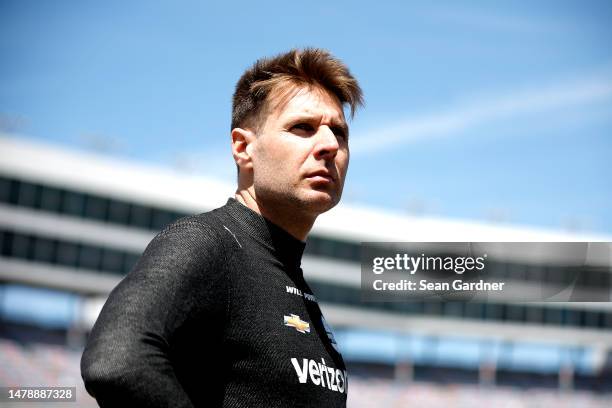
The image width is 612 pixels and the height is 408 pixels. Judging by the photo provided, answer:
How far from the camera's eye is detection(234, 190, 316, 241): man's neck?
2.38m

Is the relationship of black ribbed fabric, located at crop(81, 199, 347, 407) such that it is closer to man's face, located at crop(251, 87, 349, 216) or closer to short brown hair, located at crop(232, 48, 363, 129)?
man's face, located at crop(251, 87, 349, 216)

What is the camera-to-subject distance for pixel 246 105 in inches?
96.7

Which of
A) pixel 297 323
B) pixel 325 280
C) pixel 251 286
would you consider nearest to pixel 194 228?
pixel 251 286

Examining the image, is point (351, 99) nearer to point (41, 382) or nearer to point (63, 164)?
point (41, 382)

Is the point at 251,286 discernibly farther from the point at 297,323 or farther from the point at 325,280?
the point at 325,280

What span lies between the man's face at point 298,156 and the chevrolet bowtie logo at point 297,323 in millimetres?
350

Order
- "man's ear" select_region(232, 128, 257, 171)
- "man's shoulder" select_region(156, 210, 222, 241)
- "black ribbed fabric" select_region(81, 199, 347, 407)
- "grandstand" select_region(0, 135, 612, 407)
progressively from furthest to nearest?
1. "grandstand" select_region(0, 135, 612, 407)
2. "man's ear" select_region(232, 128, 257, 171)
3. "man's shoulder" select_region(156, 210, 222, 241)
4. "black ribbed fabric" select_region(81, 199, 347, 407)

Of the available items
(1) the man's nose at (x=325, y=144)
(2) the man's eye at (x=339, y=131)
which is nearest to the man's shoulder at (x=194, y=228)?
(1) the man's nose at (x=325, y=144)

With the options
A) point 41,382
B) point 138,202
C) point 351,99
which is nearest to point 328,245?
point 138,202

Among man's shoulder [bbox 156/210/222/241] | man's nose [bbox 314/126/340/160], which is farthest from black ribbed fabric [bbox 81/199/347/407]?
man's nose [bbox 314/126/340/160]

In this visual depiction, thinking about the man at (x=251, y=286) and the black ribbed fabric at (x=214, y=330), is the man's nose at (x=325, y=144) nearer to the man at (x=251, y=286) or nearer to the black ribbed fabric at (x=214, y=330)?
the man at (x=251, y=286)

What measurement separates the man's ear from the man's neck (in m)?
0.09

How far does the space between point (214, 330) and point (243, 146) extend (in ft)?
2.35

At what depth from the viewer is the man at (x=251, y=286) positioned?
173 centimetres
